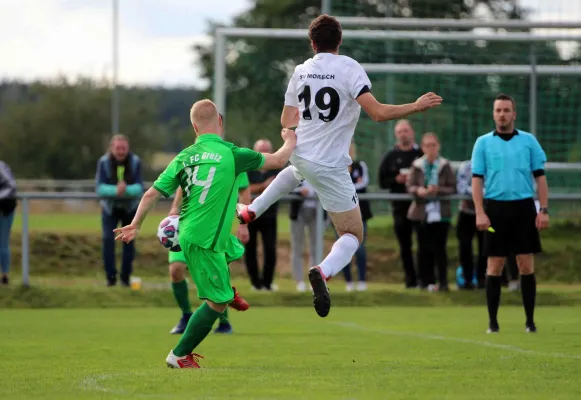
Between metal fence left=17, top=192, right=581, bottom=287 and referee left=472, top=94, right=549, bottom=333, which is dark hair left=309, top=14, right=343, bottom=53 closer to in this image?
referee left=472, top=94, right=549, bottom=333

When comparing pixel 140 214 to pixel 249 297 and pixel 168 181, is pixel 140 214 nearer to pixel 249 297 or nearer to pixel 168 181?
pixel 168 181

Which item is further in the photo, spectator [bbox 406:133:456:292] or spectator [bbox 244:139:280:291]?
spectator [bbox 244:139:280:291]

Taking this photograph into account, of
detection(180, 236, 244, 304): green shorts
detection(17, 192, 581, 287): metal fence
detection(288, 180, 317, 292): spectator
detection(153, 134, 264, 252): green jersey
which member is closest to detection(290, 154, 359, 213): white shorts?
detection(153, 134, 264, 252): green jersey

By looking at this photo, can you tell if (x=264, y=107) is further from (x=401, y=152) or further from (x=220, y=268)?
(x=220, y=268)

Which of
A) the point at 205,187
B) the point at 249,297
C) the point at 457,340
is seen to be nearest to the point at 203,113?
the point at 205,187

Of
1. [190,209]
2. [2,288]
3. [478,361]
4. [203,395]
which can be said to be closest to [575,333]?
[478,361]

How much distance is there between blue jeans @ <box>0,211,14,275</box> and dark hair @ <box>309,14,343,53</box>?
841 cm

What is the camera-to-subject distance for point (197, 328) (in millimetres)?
8703

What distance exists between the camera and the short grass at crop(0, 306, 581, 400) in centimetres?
733

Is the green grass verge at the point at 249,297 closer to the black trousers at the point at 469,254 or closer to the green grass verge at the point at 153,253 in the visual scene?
the black trousers at the point at 469,254

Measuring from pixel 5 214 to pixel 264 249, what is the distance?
141 inches

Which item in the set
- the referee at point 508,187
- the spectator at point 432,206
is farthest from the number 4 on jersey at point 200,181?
the spectator at point 432,206

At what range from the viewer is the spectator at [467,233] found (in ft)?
56.2

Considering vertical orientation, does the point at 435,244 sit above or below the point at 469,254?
above
